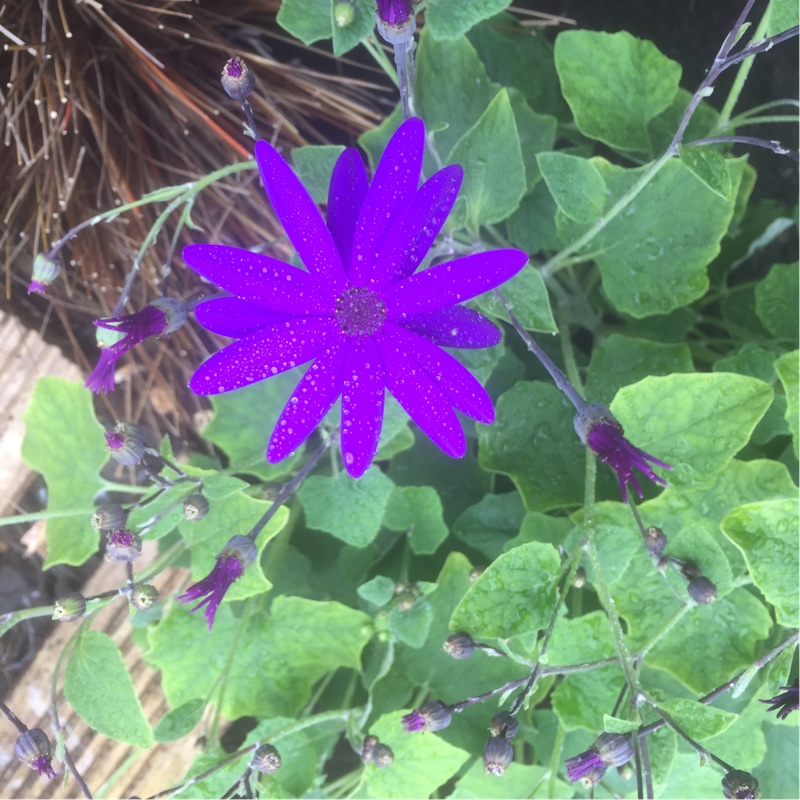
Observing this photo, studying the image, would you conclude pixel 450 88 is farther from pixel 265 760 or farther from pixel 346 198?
pixel 265 760

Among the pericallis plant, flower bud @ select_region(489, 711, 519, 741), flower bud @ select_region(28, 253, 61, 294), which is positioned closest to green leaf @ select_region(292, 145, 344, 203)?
the pericallis plant

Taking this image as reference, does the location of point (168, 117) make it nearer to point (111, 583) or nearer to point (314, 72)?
point (314, 72)

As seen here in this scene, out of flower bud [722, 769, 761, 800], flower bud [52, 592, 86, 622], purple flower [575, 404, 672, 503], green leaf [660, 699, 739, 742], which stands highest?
purple flower [575, 404, 672, 503]

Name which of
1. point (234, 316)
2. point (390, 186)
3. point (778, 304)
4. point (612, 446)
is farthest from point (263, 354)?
point (778, 304)

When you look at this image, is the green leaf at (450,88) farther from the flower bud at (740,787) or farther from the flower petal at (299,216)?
the flower bud at (740,787)

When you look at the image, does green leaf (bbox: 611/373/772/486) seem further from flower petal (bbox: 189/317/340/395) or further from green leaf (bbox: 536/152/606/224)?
flower petal (bbox: 189/317/340/395)
